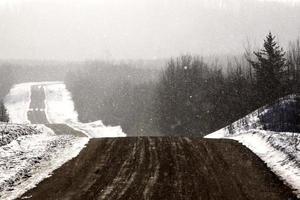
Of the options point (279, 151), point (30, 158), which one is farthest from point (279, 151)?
point (30, 158)

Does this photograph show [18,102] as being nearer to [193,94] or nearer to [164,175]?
[193,94]

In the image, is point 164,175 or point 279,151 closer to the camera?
point 164,175

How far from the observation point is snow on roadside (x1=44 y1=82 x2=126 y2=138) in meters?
56.4

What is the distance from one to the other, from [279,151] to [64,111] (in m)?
71.7

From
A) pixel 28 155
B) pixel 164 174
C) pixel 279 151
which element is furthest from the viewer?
pixel 28 155

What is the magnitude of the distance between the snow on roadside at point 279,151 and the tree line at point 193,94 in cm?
2105

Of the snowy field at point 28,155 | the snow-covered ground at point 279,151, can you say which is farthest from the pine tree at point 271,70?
the snowy field at point 28,155

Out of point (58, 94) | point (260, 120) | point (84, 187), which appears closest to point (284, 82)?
point (260, 120)

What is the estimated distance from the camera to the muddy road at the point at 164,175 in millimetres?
9609

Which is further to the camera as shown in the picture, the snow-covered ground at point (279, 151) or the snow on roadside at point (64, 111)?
the snow on roadside at point (64, 111)

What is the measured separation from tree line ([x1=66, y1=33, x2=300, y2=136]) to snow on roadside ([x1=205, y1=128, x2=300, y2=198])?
21.0m

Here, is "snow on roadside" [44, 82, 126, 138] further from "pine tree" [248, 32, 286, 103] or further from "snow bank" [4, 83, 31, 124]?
"pine tree" [248, 32, 286, 103]

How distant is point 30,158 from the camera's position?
45.5 ft

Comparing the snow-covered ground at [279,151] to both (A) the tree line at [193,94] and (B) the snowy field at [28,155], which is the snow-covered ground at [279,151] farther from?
(A) the tree line at [193,94]
